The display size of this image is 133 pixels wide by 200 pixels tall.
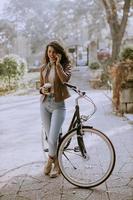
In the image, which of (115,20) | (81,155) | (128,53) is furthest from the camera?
(115,20)

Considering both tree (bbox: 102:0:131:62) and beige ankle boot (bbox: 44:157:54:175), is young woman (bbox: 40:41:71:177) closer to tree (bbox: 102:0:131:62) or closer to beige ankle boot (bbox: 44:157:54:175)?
beige ankle boot (bbox: 44:157:54:175)

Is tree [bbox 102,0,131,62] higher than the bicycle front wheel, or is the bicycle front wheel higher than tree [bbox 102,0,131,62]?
tree [bbox 102,0,131,62]

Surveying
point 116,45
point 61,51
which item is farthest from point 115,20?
point 61,51

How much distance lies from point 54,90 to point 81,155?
75cm

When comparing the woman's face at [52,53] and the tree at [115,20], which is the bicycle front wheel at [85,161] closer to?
the woman's face at [52,53]

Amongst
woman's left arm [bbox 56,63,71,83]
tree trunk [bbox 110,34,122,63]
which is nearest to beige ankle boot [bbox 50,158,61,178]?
woman's left arm [bbox 56,63,71,83]

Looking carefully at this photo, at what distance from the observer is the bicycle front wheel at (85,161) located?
365 centimetres

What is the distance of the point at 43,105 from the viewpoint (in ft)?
12.9

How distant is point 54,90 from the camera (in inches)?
149

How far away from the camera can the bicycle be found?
3650 millimetres

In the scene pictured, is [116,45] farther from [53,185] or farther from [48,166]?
[53,185]

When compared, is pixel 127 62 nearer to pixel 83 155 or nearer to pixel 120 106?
pixel 120 106

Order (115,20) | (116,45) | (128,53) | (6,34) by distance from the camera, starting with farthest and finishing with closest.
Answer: (6,34)
(116,45)
(115,20)
(128,53)

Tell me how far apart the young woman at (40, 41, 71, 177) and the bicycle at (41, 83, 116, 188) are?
99 millimetres
